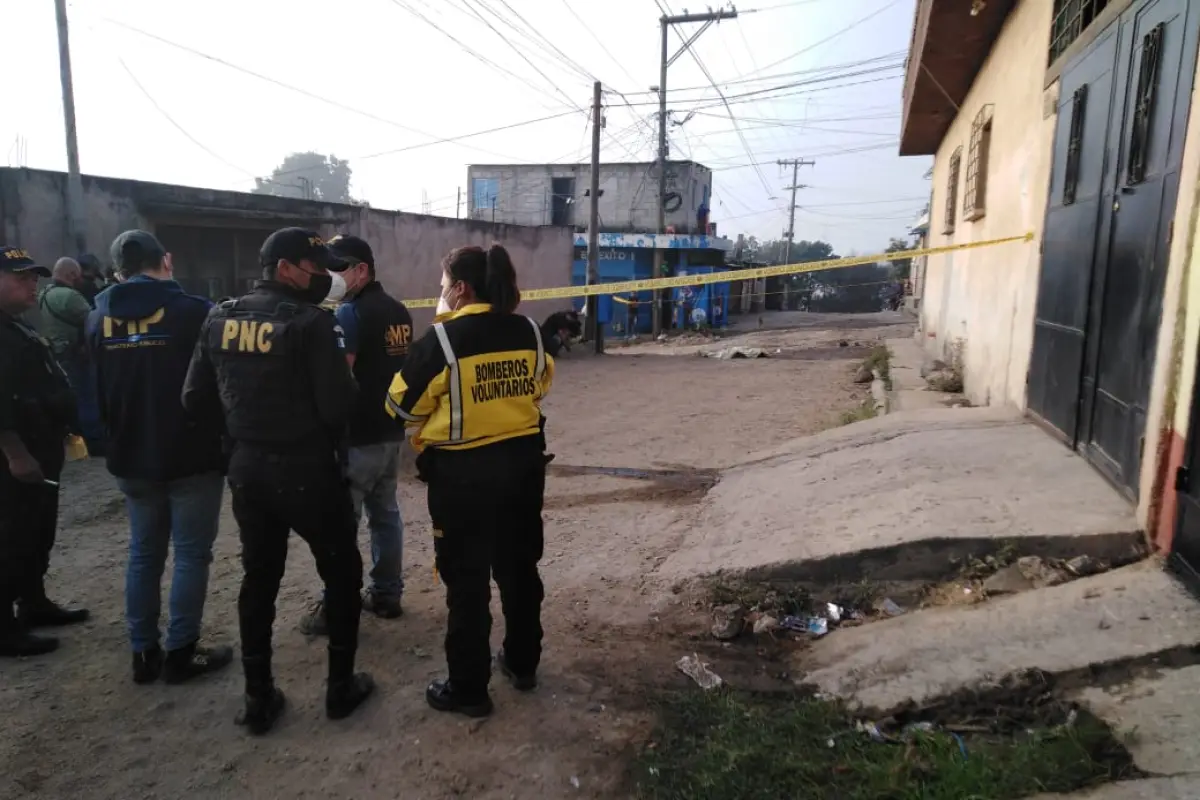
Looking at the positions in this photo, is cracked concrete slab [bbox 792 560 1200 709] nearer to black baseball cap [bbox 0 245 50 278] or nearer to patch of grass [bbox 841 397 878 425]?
black baseball cap [bbox 0 245 50 278]

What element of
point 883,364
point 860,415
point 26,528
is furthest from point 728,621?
point 883,364

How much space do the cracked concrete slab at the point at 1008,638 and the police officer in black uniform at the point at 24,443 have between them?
11.1ft

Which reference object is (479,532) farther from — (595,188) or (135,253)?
(595,188)

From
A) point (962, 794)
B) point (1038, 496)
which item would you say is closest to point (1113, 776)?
point (962, 794)

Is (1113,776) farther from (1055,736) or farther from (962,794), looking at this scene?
(962,794)

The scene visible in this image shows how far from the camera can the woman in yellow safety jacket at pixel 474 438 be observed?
2826 mm

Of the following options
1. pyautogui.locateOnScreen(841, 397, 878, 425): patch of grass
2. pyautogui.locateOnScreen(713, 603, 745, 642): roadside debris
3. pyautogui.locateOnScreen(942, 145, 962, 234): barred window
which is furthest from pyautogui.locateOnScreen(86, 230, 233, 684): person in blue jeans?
pyautogui.locateOnScreen(942, 145, 962, 234): barred window

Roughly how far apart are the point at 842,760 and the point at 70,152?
11311 millimetres

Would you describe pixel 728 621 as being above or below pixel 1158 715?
below

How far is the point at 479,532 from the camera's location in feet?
9.52

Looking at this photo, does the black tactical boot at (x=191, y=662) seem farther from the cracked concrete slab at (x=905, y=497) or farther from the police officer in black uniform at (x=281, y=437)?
the cracked concrete slab at (x=905, y=497)

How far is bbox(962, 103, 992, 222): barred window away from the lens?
327 inches

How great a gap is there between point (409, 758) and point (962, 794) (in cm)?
175

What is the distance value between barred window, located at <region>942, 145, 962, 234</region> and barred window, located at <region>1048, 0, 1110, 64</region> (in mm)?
5022
